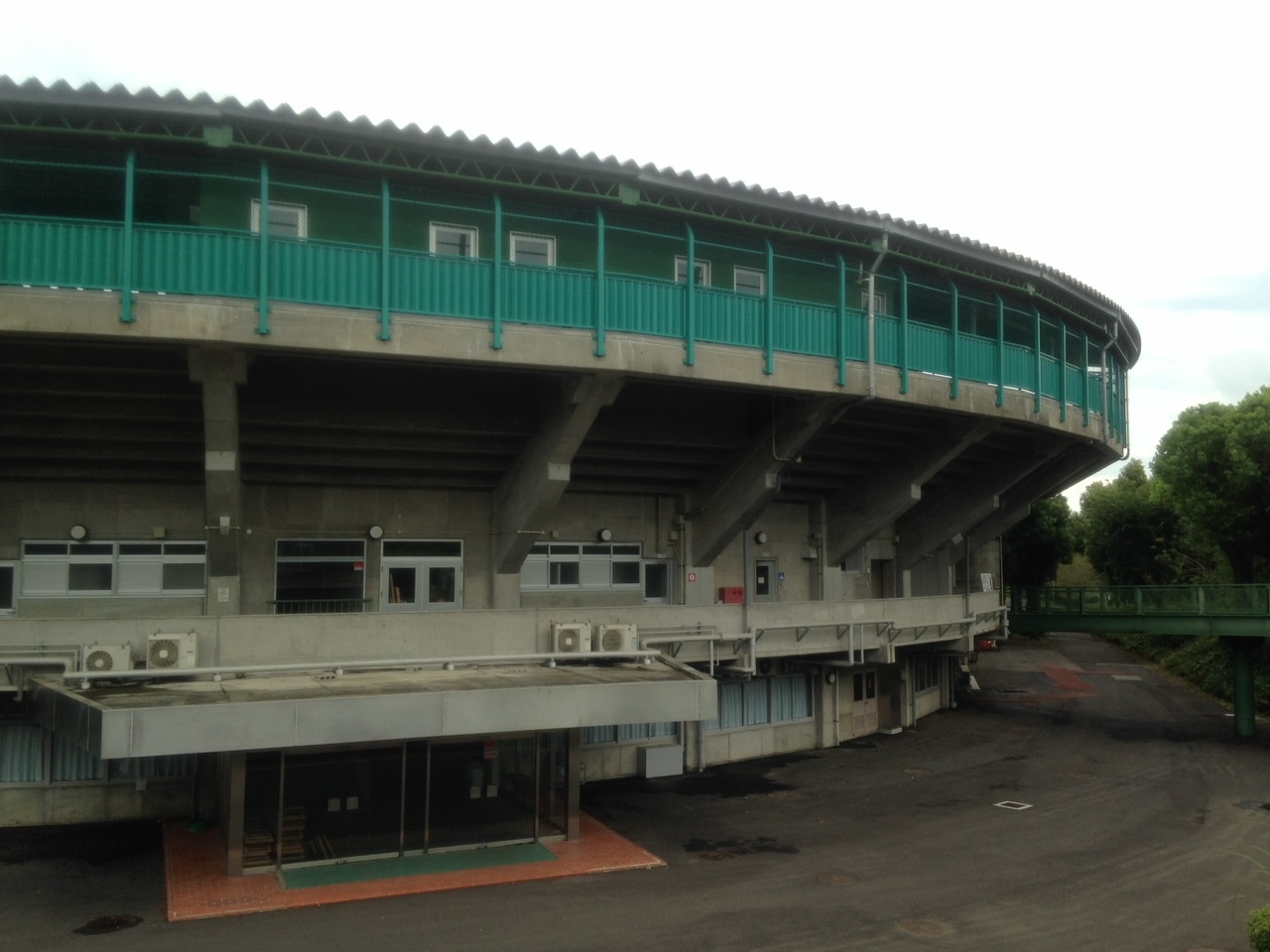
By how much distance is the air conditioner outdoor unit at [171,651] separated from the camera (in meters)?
14.2

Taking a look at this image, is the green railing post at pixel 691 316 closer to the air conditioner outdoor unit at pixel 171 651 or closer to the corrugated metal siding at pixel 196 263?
the corrugated metal siding at pixel 196 263

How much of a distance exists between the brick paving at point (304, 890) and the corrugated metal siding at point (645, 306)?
834 cm

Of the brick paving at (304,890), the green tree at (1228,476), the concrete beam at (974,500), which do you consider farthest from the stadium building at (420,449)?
the green tree at (1228,476)

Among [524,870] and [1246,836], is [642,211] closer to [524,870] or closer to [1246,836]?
[524,870]

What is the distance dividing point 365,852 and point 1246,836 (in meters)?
14.6

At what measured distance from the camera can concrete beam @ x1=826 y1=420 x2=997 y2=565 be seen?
22125 millimetres

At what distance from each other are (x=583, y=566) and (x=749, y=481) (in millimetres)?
3964

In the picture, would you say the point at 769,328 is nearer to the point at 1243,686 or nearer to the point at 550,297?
the point at 550,297

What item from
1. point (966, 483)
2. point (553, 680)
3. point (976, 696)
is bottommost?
point (976, 696)

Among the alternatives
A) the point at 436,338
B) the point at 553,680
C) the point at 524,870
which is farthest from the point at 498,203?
the point at 524,870

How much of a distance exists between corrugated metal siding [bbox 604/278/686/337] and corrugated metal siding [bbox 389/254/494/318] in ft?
6.82

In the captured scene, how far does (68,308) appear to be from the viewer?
13.7 m

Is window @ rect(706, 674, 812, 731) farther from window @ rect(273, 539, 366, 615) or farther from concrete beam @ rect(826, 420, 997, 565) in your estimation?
window @ rect(273, 539, 366, 615)

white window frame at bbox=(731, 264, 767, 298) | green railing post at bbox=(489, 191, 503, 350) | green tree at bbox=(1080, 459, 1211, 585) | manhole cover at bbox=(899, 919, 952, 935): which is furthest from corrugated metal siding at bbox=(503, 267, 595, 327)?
green tree at bbox=(1080, 459, 1211, 585)
